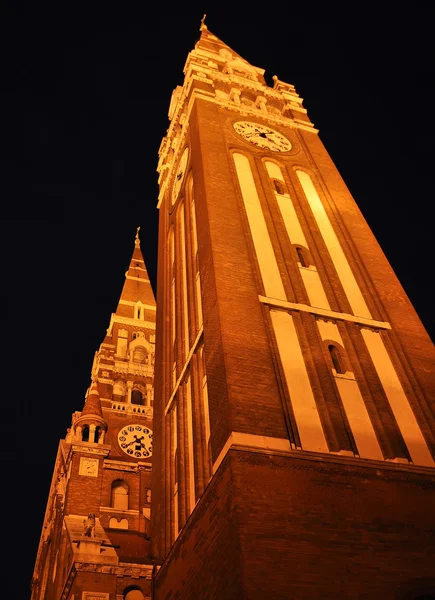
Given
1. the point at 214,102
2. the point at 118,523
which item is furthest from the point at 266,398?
the point at 118,523

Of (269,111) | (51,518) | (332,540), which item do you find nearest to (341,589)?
(332,540)

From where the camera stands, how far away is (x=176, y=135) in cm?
2853

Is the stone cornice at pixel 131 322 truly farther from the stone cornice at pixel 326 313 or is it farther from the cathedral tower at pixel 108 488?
the stone cornice at pixel 326 313

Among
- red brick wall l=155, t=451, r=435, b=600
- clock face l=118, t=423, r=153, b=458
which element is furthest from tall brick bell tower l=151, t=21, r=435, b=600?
clock face l=118, t=423, r=153, b=458

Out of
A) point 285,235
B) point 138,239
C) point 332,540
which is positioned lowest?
point 332,540

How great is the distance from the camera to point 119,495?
2927cm

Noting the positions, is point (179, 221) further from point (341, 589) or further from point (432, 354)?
point (341, 589)

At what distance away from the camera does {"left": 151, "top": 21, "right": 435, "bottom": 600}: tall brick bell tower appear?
10.6m

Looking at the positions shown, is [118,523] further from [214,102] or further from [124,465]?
[214,102]

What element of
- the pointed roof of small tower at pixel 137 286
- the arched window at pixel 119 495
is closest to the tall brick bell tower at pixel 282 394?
the arched window at pixel 119 495

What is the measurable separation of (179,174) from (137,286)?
23.6 meters

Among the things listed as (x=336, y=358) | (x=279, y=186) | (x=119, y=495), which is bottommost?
(x=336, y=358)

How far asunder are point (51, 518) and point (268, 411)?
25789 millimetres

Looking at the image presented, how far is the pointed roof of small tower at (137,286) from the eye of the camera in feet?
154
